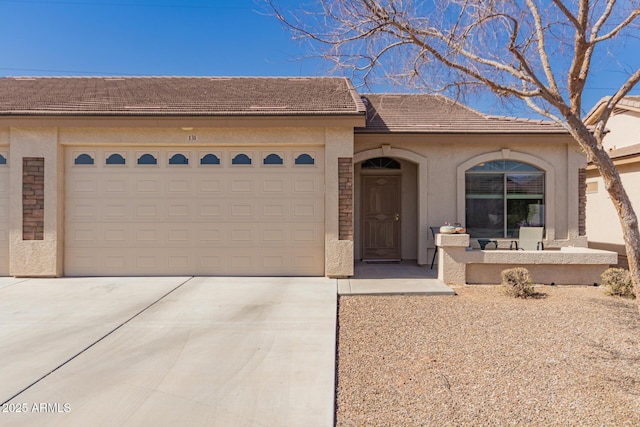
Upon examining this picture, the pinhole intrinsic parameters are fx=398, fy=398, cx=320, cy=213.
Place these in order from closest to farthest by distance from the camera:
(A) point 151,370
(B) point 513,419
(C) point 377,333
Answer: (B) point 513,419, (A) point 151,370, (C) point 377,333

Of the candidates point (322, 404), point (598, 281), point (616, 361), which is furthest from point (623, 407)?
point (598, 281)

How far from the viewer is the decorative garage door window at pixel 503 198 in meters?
10.1

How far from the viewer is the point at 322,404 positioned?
131 inches

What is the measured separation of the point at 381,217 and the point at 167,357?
7583 millimetres

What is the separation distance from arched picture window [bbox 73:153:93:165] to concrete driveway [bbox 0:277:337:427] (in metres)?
2.83

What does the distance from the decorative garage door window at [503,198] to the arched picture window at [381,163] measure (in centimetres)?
189

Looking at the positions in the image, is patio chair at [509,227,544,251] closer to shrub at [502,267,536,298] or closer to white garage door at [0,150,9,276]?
shrub at [502,267,536,298]

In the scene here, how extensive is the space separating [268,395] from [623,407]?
116 inches

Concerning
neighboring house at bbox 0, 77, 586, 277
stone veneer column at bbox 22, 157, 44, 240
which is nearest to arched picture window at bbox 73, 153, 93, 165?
neighboring house at bbox 0, 77, 586, 277

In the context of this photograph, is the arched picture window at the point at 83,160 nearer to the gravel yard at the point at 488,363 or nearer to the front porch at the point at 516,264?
the gravel yard at the point at 488,363

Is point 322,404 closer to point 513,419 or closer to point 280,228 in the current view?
point 513,419

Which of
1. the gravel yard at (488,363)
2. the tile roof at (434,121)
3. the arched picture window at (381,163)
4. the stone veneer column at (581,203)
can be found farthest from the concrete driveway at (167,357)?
the stone veneer column at (581,203)

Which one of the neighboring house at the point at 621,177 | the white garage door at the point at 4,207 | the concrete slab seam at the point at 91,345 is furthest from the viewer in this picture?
the neighboring house at the point at 621,177

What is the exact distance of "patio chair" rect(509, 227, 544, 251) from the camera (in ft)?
30.1
